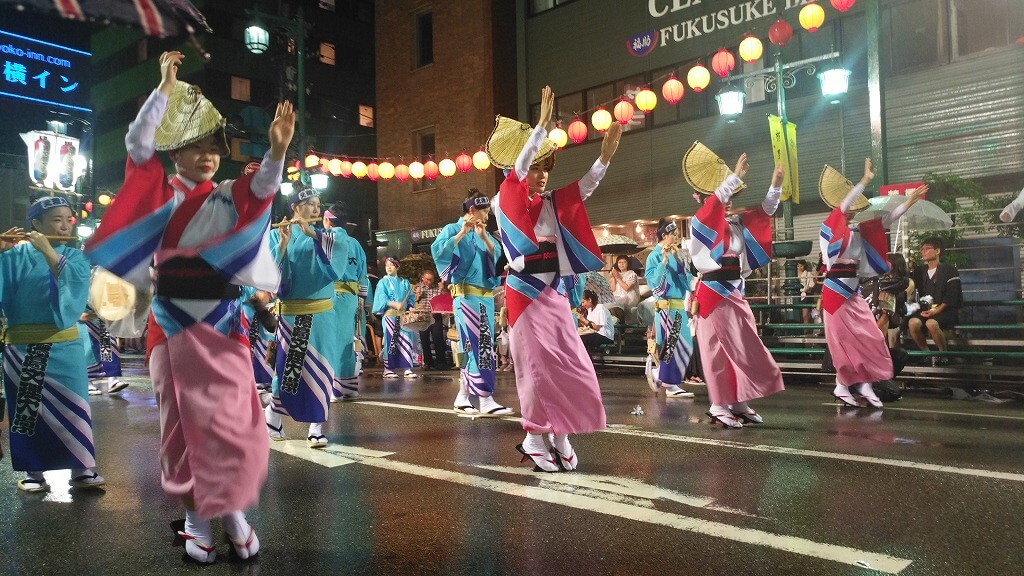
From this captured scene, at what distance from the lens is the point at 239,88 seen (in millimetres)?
32156

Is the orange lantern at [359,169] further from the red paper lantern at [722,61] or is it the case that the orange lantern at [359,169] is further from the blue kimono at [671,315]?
the blue kimono at [671,315]

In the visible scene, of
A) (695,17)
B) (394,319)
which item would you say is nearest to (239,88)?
(695,17)

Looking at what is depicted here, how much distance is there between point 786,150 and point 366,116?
25.0m

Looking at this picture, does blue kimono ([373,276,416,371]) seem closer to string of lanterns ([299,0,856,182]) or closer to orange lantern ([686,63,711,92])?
string of lanterns ([299,0,856,182])

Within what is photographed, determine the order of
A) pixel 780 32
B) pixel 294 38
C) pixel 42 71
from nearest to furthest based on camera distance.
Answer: pixel 780 32
pixel 294 38
pixel 42 71

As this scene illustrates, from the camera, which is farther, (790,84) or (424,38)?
(424,38)

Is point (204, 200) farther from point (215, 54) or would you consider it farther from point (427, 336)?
point (215, 54)

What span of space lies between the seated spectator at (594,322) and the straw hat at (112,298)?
900cm

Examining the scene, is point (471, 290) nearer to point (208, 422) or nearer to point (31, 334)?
point (31, 334)

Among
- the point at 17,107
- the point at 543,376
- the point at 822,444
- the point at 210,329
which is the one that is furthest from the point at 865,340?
the point at 17,107

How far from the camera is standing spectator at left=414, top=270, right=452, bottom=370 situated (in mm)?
16156

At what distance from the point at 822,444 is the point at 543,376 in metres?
2.40

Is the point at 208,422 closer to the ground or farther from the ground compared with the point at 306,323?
closer to the ground

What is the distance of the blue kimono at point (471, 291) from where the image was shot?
325 inches
